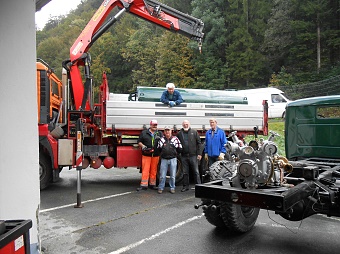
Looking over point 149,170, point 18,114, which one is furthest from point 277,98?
point 18,114

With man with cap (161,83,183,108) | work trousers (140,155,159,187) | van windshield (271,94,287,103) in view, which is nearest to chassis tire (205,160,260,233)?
work trousers (140,155,159,187)

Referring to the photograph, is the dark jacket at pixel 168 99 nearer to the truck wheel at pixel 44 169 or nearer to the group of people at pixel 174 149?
the group of people at pixel 174 149

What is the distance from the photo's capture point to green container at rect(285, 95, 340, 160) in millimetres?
5293

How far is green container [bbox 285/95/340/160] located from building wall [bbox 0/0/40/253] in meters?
3.94

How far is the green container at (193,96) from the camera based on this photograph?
958 centimetres

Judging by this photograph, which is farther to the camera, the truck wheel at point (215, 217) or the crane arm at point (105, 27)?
the crane arm at point (105, 27)

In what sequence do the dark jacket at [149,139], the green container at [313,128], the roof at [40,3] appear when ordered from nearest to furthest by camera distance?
the roof at [40,3]
the green container at [313,128]
the dark jacket at [149,139]

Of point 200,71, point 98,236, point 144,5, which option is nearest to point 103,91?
point 144,5

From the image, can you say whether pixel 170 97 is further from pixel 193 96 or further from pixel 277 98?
pixel 277 98

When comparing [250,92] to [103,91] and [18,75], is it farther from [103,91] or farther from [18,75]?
[18,75]

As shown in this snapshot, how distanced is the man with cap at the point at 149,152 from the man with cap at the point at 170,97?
0.70m

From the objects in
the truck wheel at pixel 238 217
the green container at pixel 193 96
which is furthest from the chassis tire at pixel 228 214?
the green container at pixel 193 96

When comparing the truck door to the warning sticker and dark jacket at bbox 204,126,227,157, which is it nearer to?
dark jacket at bbox 204,126,227,157

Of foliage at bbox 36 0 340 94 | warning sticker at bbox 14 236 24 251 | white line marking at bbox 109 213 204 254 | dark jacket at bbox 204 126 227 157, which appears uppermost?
foliage at bbox 36 0 340 94
